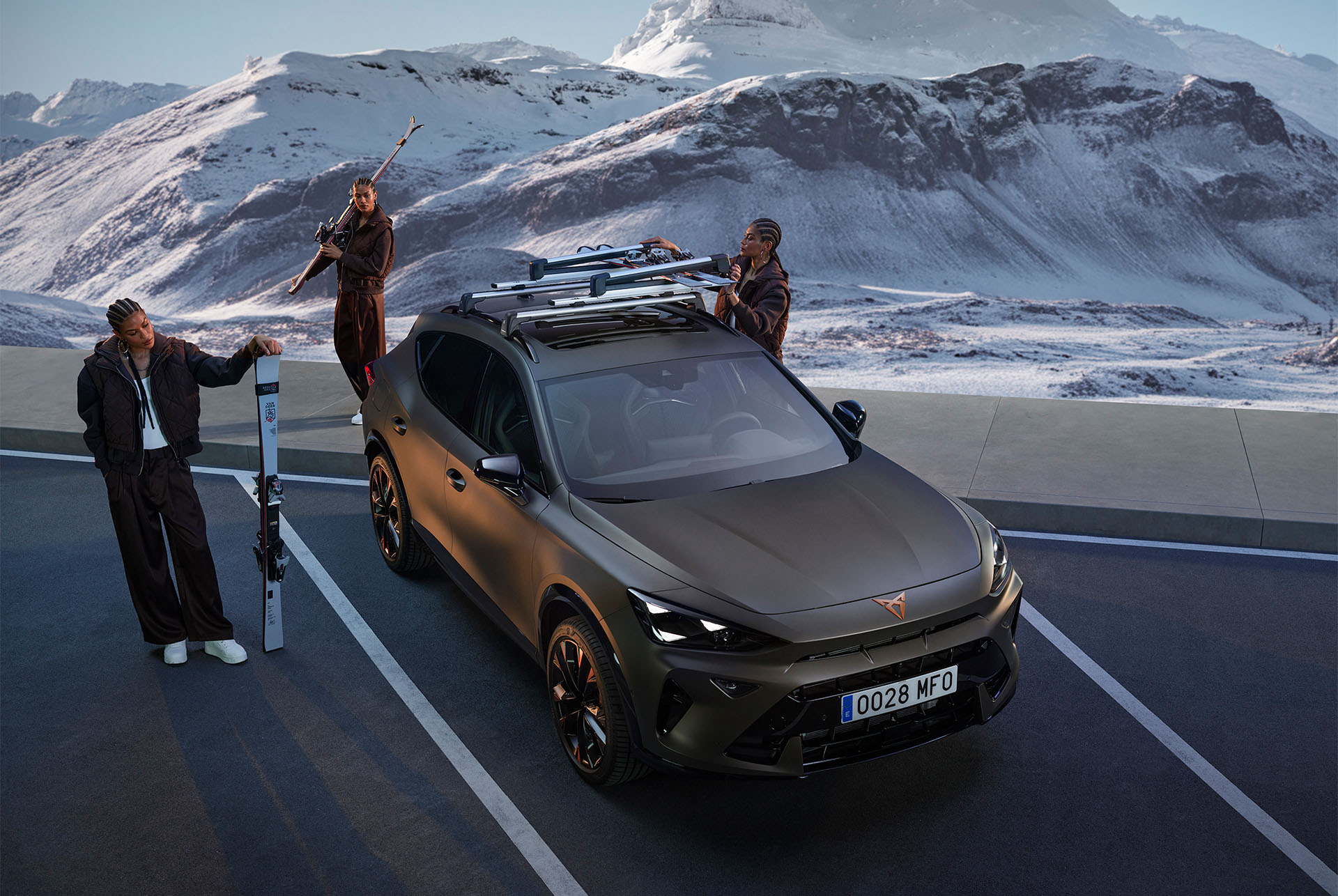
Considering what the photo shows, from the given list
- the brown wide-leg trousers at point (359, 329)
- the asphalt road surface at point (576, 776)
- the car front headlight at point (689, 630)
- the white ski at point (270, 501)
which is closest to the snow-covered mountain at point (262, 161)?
the brown wide-leg trousers at point (359, 329)

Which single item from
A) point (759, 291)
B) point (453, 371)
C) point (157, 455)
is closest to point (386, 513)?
point (453, 371)

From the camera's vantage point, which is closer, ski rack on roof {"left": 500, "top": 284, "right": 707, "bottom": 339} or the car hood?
the car hood

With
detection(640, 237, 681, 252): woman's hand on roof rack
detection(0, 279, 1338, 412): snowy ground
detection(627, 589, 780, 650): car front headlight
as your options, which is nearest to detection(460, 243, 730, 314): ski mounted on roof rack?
detection(640, 237, 681, 252): woman's hand on roof rack

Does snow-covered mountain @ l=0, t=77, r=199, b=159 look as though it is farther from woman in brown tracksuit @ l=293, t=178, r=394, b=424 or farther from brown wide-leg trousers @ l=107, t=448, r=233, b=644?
brown wide-leg trousers @ l=107, t=448, r=233, b=644

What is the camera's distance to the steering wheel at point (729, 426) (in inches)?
178

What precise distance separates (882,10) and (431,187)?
1585cm

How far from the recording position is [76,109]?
93.8 feet

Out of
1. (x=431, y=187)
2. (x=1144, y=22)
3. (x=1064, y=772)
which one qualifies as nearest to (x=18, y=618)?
(x=1064, y=772)

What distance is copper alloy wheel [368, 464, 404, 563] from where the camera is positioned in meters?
5.80

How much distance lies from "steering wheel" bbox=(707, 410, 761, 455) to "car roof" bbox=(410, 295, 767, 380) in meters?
0.38

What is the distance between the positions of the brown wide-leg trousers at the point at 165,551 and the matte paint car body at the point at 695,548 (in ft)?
3.55

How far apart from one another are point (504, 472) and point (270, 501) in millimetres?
1342

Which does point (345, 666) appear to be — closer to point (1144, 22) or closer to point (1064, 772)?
point (1064, 772)

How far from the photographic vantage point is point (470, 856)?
362cm
